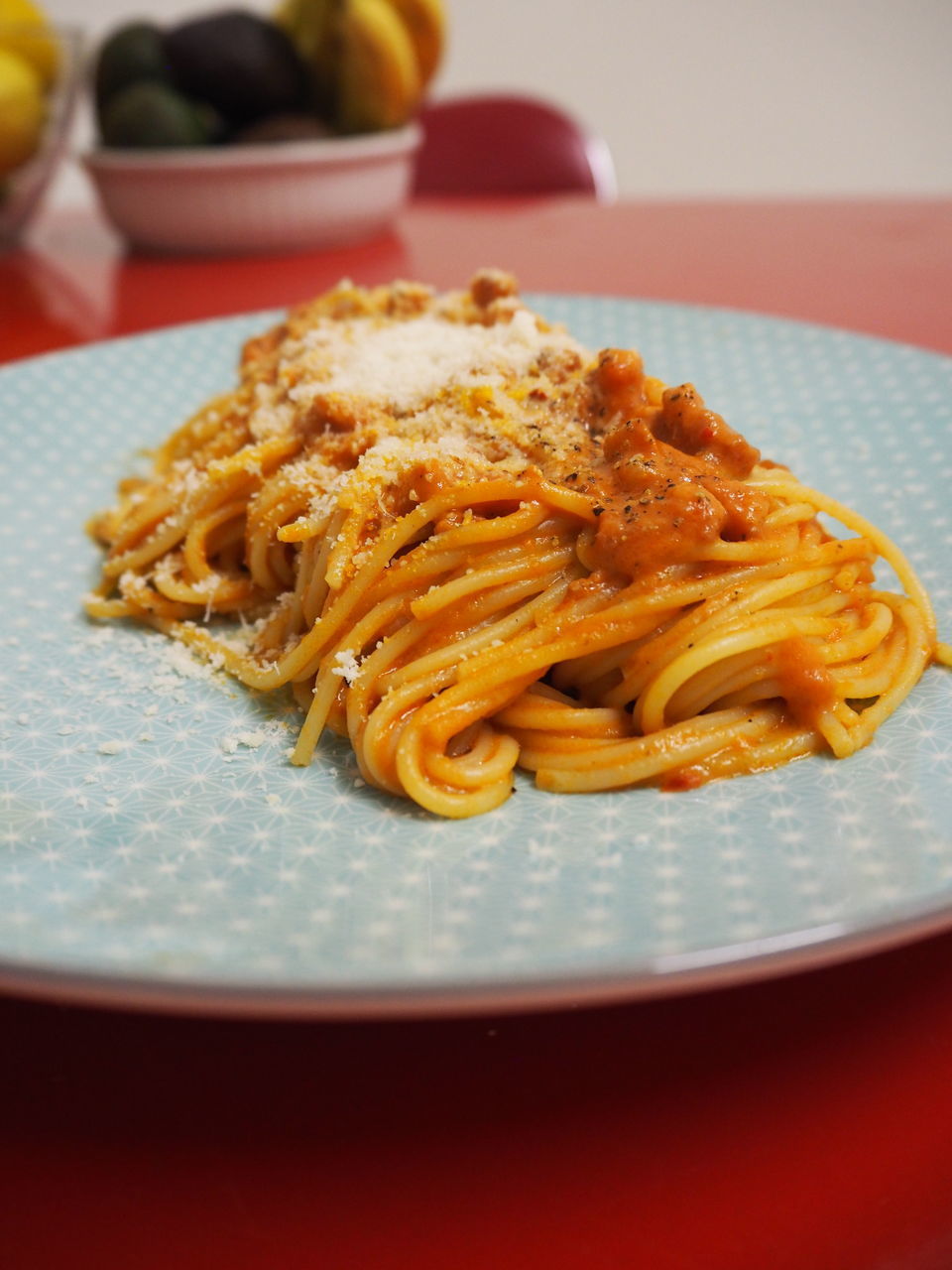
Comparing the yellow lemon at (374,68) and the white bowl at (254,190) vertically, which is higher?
the yellow lemon at (374,68)

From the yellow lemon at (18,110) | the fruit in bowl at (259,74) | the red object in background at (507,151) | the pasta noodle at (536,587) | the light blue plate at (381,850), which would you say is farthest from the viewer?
the red object in background at (507,151)

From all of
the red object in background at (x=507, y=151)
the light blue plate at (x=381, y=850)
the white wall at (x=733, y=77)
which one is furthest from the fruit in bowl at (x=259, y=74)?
the white wall at (x=733, y=77)

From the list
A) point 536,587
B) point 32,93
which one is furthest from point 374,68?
point 536,587

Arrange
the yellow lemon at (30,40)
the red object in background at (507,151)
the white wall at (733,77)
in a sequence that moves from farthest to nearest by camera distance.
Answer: the white wall at (733,77), the red object in background at (507,151), the yellow lemon at (30,40)

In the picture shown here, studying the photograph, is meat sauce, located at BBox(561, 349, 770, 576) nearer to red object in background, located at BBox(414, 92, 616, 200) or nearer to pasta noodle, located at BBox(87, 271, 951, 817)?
pasta noodle, located at BBox(87, 271, 951, 817)

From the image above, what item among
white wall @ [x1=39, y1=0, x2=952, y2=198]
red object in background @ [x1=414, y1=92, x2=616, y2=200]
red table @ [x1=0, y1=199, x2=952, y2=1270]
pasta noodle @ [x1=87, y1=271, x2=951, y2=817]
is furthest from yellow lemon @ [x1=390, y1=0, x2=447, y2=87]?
white wall @ [x1=39, y1=0, x2=952, y2=198]

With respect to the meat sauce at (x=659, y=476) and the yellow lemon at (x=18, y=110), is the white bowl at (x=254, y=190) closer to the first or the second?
the yellow lemon at (x=18, y=110)
